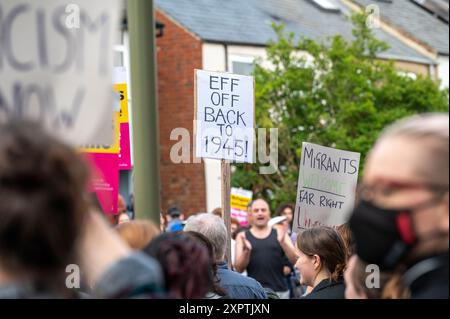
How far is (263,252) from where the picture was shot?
11070 millimetres

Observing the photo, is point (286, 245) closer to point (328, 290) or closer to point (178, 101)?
point (328, 290)

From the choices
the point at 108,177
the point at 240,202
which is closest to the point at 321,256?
the point at 108,177

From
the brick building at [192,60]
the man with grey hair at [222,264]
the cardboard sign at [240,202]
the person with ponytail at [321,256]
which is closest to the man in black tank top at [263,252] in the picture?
the cardboard sign at [240,202]

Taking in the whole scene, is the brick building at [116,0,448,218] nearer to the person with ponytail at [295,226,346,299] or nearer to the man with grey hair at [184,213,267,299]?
the man with grey hair at [184,213,267,299]

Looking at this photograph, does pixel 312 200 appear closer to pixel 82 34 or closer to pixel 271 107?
pixel 82 34

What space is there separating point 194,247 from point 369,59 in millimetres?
20653

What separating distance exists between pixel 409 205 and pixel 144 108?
7.08ft

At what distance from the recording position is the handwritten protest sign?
104 inches

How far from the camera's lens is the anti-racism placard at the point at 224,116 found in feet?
25.0

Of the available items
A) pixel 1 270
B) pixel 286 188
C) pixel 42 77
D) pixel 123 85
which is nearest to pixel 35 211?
pixel 1 270

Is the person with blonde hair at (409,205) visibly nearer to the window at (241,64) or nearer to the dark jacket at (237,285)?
the dark jacket at (237,285)

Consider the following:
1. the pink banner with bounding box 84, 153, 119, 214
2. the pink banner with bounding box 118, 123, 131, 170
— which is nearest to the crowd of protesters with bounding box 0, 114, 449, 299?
the pink banner with bounding box 84, 153, 119, 214

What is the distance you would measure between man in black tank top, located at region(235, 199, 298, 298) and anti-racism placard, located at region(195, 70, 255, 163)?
3.22 meters

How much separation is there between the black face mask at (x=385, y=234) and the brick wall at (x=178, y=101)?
23.4 meters
